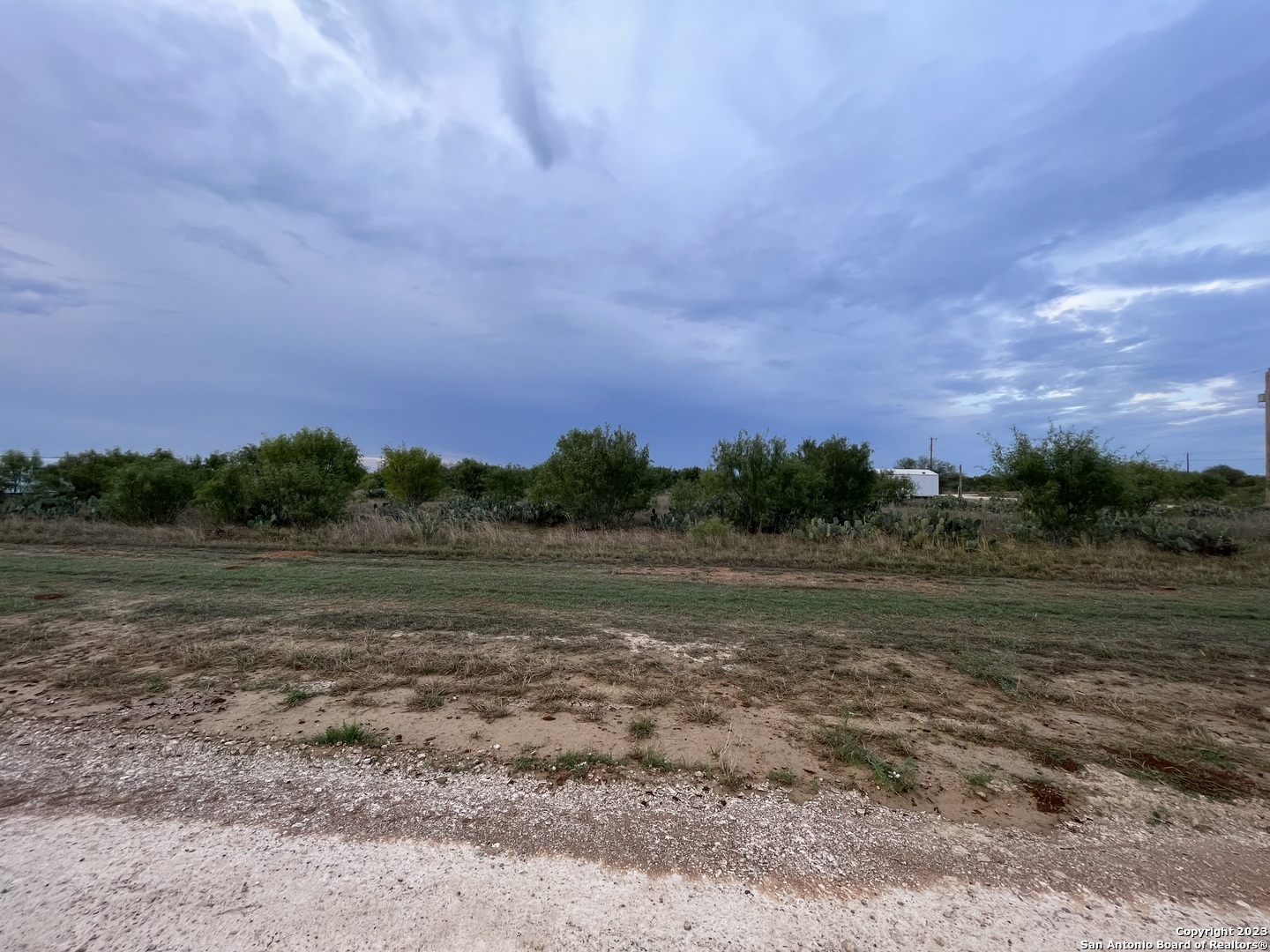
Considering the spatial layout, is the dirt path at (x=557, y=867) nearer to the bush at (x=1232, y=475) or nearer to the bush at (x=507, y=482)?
the bush at (x=507, y=482)

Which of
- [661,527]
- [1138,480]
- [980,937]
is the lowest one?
[980,937]

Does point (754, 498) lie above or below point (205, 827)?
above

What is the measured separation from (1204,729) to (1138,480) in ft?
61.4

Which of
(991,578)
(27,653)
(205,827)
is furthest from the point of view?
(991,578)

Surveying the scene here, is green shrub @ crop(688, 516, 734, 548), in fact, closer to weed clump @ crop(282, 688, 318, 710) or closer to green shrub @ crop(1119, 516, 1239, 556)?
green shrub @ crop(1119, 516, 1239, 556)

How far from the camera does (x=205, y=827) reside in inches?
124

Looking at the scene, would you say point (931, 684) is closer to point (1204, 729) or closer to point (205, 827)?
point (1204, 729)

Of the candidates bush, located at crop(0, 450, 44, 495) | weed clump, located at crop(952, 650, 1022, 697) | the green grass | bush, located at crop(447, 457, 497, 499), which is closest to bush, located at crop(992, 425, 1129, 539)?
weed clump, located at crop(952, 650, 1022, 697)

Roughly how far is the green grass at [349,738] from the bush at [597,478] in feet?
55.7

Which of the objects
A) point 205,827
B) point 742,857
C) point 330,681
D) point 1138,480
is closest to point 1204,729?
point 742,857

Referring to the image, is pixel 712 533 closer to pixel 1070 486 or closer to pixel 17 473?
pixel 1070 486

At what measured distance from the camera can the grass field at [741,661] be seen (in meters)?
4.20

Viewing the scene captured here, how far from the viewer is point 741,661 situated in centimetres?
612

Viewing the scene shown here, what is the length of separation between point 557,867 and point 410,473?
31221 mm
